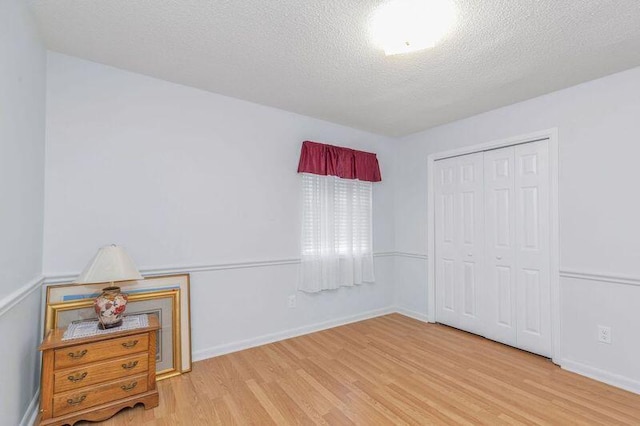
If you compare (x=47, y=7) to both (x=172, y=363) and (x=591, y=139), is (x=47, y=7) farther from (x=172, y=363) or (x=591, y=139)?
(x=591, y=139)

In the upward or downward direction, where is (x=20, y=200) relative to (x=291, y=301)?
upward

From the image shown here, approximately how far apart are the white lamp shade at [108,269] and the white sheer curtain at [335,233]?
175cm

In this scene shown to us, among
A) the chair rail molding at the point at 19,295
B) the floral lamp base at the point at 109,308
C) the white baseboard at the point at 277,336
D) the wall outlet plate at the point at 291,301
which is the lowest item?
the white baseboard at the point at 277,336

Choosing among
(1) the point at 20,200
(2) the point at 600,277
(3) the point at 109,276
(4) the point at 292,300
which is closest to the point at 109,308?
(3) the point at 109,276

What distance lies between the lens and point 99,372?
1.95 metres

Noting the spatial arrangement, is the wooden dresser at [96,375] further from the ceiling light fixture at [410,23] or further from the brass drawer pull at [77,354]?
the ceiling light fixture at [410,23]

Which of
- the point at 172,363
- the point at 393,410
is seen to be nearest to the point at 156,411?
the point at 172,363

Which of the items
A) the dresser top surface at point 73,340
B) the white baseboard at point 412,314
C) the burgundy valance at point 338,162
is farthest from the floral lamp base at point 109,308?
the white baseboard at point 412,314

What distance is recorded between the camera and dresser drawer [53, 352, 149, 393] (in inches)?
72.4

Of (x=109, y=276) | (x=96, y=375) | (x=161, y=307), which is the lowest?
(x=96, y=375)

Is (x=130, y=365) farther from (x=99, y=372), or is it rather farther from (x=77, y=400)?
(x=77, y=400)

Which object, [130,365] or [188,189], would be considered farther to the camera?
[188,189]

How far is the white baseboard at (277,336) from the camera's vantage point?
2824 mm

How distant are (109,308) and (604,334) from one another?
379 centimetres
